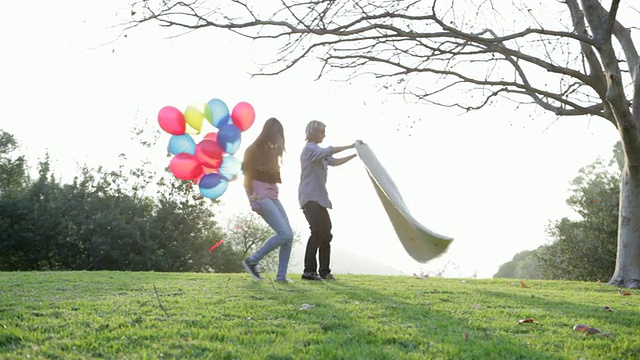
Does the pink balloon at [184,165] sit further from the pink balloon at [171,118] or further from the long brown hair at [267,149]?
the long brown hair at [267,149]

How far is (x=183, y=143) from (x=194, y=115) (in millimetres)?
492

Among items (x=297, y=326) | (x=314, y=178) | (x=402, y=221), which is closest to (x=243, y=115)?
(x=314, y=178)

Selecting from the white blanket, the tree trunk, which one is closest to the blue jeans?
the white blanket

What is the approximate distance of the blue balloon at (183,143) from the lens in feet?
27.8

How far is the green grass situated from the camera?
3.16 m

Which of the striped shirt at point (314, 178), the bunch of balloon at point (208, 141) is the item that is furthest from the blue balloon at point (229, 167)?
the striped shirt at point (314, 178)

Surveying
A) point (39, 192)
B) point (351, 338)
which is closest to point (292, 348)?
point (351, 338)

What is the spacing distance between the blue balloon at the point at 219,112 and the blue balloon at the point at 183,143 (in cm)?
56

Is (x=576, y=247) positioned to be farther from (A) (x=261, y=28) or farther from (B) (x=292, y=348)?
(B) (x=292, y=348)

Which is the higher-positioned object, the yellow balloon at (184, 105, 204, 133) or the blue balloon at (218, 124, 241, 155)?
the yellow balloon at (184, 105, 204, 133)

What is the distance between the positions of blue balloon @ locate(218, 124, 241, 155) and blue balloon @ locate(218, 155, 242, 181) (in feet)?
0.46

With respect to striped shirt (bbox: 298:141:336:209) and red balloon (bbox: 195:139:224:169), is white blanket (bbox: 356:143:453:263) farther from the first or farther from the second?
red balloon (bbox: 195:139:224:169)

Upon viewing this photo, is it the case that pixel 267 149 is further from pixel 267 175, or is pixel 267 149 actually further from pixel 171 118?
pixel 171 118

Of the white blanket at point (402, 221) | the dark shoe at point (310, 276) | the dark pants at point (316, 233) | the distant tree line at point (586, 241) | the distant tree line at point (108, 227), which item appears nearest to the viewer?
the white blanket at point (402, 221)
